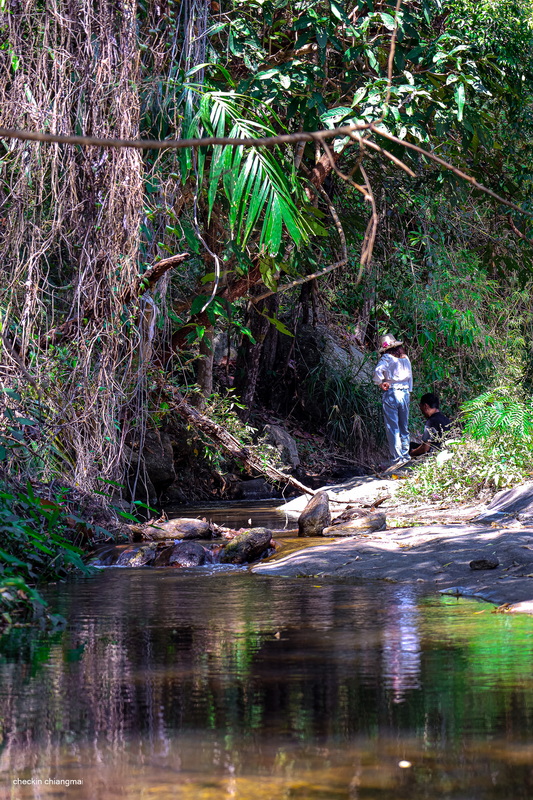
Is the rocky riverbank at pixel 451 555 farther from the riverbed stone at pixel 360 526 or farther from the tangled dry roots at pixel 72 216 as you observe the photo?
the tangled dry roots at pixel 72 216

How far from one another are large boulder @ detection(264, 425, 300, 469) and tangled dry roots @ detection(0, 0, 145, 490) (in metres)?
5.83

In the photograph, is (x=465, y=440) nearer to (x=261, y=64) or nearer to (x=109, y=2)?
A: (x=261, y=64)

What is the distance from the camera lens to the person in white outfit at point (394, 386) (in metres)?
11.4

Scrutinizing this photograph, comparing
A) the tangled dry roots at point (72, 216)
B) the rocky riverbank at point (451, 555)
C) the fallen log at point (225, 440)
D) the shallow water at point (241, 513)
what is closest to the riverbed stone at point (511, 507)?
the rocky riverbank at point (451, 555)

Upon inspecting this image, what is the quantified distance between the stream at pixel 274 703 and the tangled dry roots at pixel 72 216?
2.16 meters

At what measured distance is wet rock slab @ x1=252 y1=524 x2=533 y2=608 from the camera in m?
4.54

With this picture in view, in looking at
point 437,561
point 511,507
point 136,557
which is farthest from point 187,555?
point 511,507

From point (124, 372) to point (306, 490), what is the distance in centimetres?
268

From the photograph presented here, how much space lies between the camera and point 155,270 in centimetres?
700

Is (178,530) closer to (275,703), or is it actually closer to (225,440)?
(225,440)

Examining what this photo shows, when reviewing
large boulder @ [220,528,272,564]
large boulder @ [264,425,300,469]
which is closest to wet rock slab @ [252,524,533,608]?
large boulder @ [220,528,272,564]

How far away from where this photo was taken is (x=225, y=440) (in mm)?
8875

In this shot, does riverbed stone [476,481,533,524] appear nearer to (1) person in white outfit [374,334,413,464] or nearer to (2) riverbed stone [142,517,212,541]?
(2) riverbed stone [142,517,212,541]

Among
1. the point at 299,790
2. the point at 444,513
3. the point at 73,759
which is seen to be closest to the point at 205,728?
the point at 73,759
